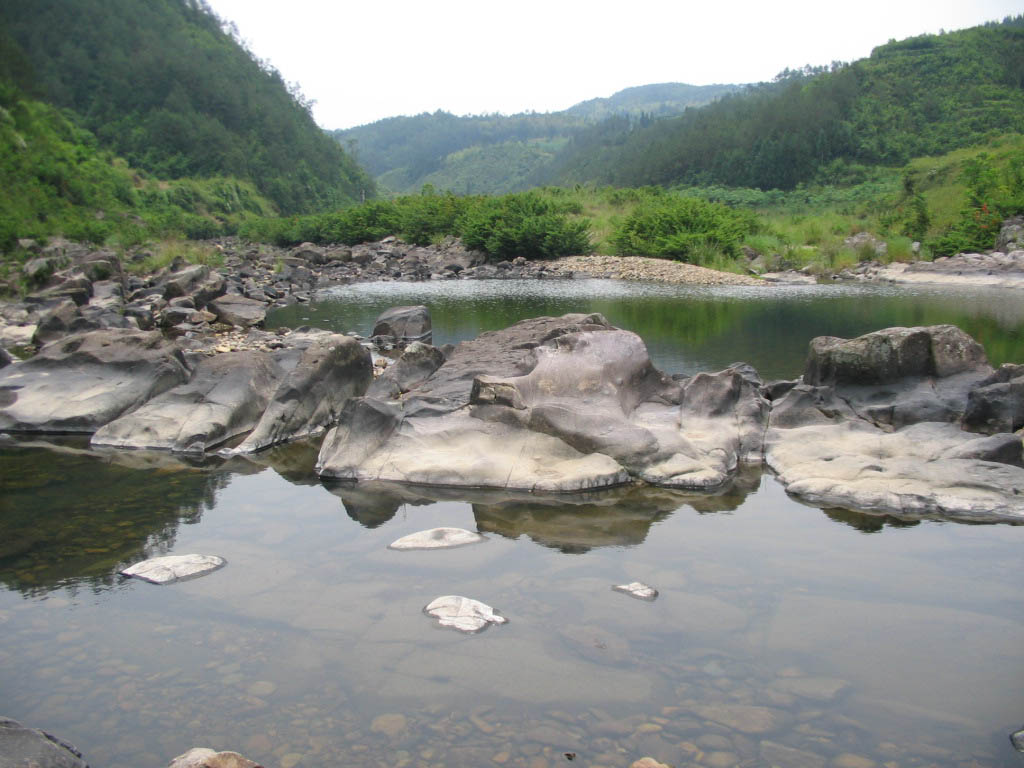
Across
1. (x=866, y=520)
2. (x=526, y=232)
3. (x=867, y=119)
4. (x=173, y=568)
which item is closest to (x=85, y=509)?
(x=173, y=568)

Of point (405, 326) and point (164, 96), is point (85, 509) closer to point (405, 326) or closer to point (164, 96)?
point (405, 326)

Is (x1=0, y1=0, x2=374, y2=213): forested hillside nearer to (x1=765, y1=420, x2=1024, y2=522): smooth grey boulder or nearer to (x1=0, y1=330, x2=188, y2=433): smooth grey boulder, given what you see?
(x1=0, y1=330, x2=188, y2=433): smooth grey boulder

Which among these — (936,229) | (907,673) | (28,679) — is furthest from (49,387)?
(936,229)

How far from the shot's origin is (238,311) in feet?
59.5

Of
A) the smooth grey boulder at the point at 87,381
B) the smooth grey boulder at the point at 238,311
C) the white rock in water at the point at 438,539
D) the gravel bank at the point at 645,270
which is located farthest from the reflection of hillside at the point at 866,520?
the gravel bank at the point at 645,270

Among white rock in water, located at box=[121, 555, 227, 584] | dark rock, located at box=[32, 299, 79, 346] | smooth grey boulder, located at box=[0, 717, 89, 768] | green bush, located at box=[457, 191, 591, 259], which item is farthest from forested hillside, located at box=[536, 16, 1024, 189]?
smooth grey boulder, located at box=[0, 717, 89, 768]

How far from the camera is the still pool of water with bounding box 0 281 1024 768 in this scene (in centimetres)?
372

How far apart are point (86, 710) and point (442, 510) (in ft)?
10.6

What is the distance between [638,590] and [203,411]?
228 inches

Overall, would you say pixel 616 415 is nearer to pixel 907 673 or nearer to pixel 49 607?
pixel 907 673

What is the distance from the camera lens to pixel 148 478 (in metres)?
7.57

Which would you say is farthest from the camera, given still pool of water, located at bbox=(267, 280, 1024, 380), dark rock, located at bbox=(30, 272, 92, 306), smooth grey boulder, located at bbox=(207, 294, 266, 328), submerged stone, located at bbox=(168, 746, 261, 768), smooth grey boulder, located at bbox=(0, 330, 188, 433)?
smooth grey boulder, located at bbox=(207, 294, 266, 328)

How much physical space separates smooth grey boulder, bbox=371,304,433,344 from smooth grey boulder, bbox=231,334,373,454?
17.8 ft

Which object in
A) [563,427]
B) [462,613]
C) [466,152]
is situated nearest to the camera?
[462,613]
